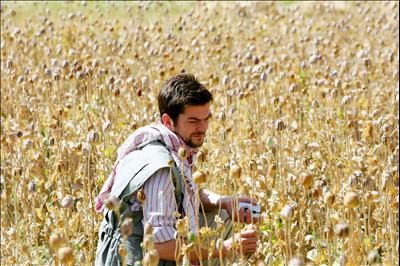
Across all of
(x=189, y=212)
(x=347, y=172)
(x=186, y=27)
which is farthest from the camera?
(x=186, y=27)

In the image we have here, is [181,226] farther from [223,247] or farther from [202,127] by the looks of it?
[202,127]

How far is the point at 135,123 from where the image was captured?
412 centimetres

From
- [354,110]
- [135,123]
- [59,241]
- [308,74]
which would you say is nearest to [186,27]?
[308,74]

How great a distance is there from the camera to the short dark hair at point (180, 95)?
9.76ft

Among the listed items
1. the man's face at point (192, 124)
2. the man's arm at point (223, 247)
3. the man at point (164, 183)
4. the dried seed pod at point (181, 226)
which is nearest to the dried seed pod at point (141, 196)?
the man at point (164, 183)

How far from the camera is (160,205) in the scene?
8.86ft

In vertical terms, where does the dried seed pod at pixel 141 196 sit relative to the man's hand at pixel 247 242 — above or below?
above

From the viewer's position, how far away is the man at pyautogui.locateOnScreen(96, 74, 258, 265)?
2.71m

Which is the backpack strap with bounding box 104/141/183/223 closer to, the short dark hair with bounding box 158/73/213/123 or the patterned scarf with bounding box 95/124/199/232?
the patterned scarf with bounding box 95/124/199/232

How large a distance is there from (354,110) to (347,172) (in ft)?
3.42

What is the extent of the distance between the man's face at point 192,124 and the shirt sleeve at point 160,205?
27 cm

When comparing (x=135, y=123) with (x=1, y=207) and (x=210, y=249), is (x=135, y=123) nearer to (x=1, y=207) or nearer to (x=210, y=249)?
(x=1, y=207)

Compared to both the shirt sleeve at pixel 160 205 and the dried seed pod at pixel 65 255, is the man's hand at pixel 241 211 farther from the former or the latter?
the dried seed pod at pixel 65 255

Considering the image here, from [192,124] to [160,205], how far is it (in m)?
0.41
